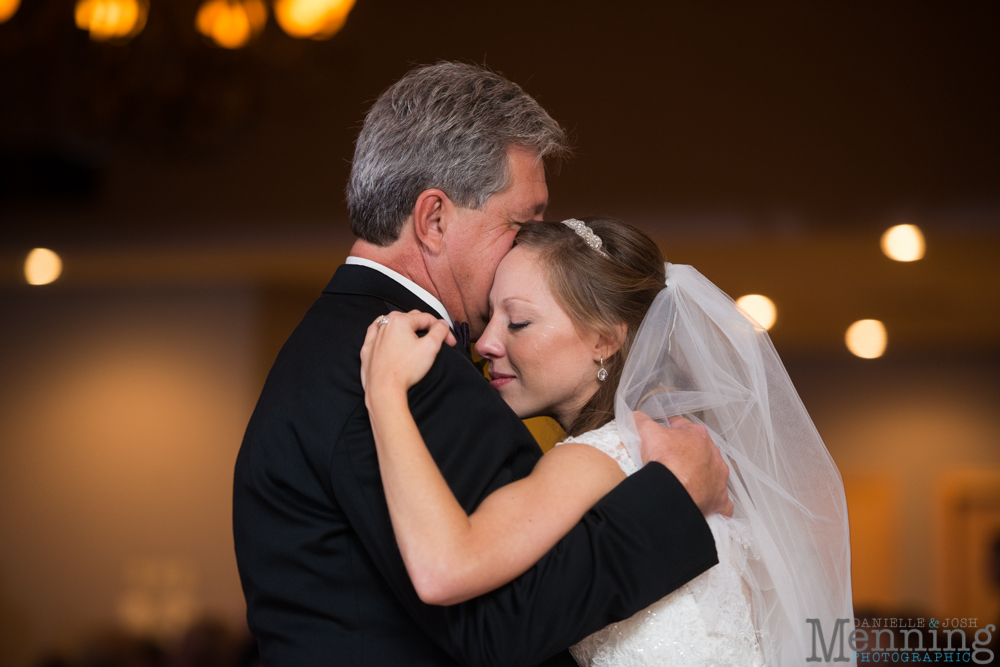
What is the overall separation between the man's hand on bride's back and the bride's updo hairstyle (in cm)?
20

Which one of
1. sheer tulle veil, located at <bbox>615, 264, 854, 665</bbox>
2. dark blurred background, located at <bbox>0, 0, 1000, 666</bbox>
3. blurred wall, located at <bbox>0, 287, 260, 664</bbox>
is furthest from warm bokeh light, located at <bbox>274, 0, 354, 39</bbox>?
sheer tulle veil, located at <bbox>615, 264, 854, 665</bbox>

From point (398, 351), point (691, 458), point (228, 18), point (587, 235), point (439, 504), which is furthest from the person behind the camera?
point (228, 18)

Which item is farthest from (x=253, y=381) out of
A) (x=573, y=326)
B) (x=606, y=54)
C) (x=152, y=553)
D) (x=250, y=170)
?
(x=573, y=326)

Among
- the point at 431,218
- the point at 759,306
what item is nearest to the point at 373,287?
the point at 431,218

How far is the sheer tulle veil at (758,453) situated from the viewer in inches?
60.0

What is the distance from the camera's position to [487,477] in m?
1.24

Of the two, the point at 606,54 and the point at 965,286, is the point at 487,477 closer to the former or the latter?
the point at 606,54

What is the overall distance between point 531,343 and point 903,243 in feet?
12.7

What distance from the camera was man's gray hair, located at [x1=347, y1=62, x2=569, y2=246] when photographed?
1.49 m

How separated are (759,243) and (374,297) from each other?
381 centimetres

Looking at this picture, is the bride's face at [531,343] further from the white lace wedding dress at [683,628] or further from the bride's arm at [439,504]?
the bride's arm at [439,504]

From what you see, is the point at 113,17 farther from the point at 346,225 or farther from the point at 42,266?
the point at 42,266

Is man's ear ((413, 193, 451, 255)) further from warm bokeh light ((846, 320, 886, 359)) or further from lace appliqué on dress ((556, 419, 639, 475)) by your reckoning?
warm bokeh light ((846, 320, 886, 359))

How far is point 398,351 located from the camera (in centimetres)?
123
